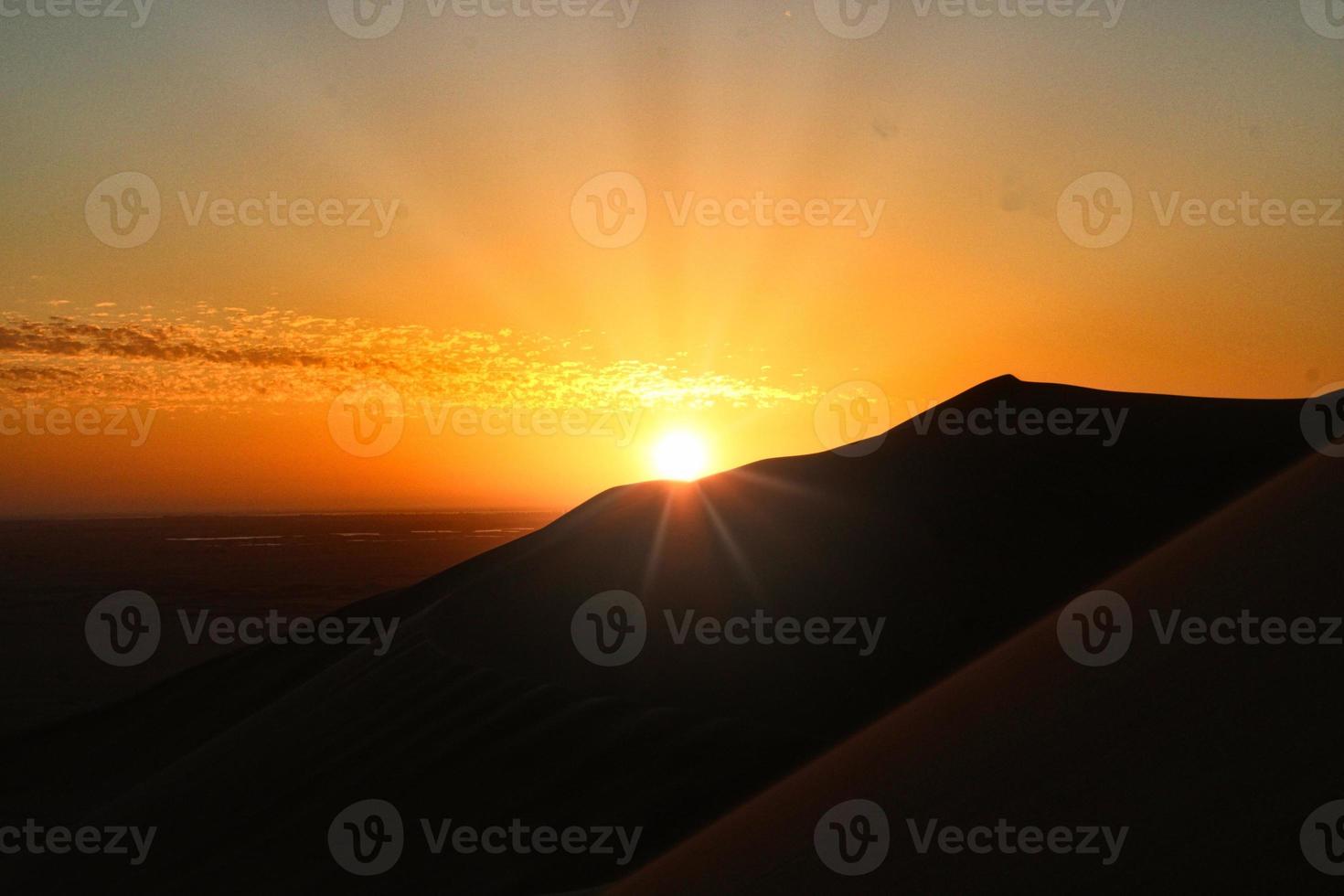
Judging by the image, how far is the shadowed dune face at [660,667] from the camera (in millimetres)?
6562

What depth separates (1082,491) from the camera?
32.1 feet

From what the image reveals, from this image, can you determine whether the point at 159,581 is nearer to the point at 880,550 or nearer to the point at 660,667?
the point at 660,667

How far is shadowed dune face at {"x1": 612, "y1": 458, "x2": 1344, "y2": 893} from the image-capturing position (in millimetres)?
3342

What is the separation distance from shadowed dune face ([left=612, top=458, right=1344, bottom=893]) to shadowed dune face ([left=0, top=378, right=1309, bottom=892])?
863mm

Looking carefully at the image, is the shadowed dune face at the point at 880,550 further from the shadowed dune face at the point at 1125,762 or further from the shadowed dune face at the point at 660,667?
the shadowed dune face at the point at 1125,762

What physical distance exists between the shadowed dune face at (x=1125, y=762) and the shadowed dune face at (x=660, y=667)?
0.86 metres

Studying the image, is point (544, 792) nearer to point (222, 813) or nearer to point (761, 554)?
point (222, 813)

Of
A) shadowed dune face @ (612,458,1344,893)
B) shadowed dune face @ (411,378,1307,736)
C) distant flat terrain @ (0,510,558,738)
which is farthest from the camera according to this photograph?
distant flat terrain @ (0,510,558,738)

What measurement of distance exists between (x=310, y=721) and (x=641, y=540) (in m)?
4.69

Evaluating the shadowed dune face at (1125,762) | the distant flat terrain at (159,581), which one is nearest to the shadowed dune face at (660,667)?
the shadowed dune face at (1125,762)

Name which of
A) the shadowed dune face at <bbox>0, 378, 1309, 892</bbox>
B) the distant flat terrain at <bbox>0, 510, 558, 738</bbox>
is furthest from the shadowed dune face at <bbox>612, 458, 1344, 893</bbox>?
the distant flat terrain at <bbox>0, 510, 558, 738</bbox>

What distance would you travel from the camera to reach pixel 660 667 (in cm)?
853

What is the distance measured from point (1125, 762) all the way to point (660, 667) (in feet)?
16.4

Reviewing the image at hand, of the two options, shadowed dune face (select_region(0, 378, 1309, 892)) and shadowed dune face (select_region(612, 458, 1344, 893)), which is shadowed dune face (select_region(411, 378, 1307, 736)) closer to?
shadowed dune face (select_region(0, 378, 1309, 892))
